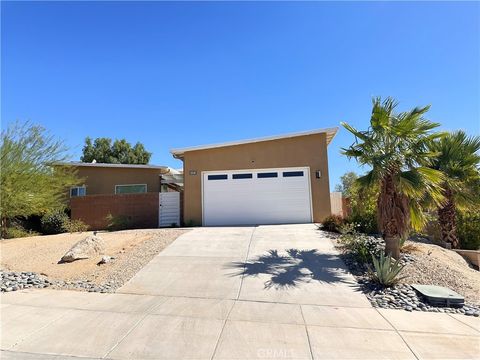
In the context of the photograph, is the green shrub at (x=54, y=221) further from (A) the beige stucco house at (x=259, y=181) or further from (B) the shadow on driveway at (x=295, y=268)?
(B) the shadow on driveway at (x=295, y=268)

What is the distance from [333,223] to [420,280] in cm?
472

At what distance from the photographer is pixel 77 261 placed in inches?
344

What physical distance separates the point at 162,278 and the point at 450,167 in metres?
10.2

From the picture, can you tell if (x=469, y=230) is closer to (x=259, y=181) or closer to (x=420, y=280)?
(x=420, y=280)

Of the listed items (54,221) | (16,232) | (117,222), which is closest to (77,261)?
(117,222)

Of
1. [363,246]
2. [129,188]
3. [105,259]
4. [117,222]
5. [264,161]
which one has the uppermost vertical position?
[264,161]

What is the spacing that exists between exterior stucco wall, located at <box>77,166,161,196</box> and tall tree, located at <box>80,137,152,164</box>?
632 inches

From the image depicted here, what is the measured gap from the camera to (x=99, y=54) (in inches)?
442

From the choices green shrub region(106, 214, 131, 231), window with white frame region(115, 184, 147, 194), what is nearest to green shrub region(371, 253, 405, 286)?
green shrub region(106, 214, 131, 231)

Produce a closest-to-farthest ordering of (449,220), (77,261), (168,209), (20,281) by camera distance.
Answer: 1. (20,281)
2. (77,261)
3. (449,220)
4. (168,209)

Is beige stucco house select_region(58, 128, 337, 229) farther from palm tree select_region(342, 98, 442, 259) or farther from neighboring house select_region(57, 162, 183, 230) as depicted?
palm tree select_region(342, 98, 442, 259)

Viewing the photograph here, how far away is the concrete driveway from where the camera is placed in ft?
12.8

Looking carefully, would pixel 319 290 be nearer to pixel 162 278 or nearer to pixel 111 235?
pixel 162 278

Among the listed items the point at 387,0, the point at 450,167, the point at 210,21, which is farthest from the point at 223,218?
the point at 387,0
